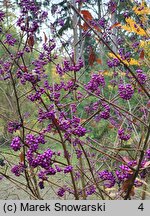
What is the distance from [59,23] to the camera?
3.04 meters

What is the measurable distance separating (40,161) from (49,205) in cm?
35

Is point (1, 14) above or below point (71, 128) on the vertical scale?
above

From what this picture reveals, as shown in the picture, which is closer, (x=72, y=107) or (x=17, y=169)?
(x=17, y=169)

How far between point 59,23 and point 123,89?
1.60 meters

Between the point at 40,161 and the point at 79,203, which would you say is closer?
the point at 40,161

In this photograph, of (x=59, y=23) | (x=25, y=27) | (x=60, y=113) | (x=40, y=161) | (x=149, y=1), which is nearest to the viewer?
(x=40, y=161)

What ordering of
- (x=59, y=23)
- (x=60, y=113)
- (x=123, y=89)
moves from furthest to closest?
(x=59, y=23), (x=60, y=113), (x=123, y=89)

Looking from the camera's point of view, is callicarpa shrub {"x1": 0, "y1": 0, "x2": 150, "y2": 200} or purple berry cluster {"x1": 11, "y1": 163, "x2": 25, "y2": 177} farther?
purple berry cluster {"x1": 11, "y1": 163, "x2": 25, "y2": 177}

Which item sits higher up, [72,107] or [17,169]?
[72,107]

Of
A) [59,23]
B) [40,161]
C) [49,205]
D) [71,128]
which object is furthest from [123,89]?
[59,23]

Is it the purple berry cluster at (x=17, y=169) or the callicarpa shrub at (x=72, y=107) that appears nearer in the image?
the callicarpa shrub at (x=72, y=107)

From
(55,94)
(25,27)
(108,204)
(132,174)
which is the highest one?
(25,27)

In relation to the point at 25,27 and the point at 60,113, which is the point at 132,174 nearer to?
the point at 60,113

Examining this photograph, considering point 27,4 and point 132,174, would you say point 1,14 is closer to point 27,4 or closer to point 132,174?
point 27,4
